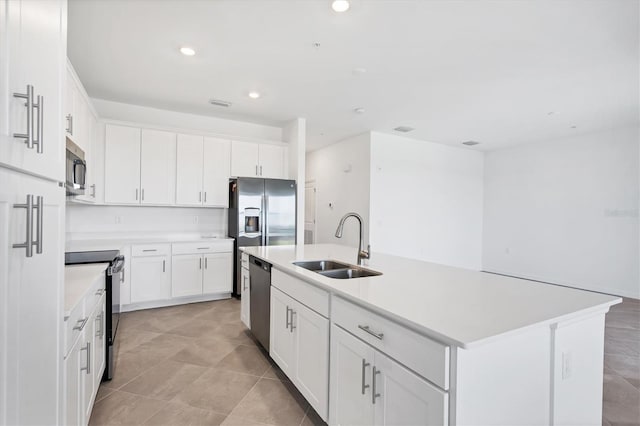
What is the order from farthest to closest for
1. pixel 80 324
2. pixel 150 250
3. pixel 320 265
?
pixel 150 250, pixel 320 265, pixel 80 324

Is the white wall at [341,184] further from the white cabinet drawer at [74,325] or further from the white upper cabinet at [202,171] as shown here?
the white cabinet drawer at [74,325]

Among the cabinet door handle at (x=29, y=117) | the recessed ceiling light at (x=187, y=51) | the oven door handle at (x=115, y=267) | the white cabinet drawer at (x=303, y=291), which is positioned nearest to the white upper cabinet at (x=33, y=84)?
the cabinet door handle at (x=29, y=117)

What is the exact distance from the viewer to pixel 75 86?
2.86 m

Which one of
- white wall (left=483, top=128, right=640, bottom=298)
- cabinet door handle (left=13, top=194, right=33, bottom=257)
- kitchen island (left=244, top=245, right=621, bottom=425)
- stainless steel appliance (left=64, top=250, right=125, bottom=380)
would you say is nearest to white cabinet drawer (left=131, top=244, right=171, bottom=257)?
stainless steel appliance (left=64, top=250, right=125, bottom=380)

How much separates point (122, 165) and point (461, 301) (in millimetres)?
4403

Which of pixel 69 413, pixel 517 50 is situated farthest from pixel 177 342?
pixel 517 50

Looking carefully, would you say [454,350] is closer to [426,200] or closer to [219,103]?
[219,103]

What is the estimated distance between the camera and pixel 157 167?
4.37 meters

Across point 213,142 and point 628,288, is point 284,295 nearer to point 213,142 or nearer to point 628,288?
point 213,142

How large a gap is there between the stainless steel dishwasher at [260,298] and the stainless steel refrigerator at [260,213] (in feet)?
5.29

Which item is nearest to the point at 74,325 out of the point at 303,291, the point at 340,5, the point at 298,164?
the point at 303,291

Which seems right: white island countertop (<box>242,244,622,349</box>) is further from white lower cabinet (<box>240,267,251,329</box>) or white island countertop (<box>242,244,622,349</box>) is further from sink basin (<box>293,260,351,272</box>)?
white lower cabinet (<box>240,267,251,329</box>)

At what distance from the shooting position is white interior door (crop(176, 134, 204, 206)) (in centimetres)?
450

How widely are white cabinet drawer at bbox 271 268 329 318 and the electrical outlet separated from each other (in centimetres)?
108
